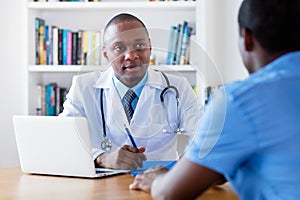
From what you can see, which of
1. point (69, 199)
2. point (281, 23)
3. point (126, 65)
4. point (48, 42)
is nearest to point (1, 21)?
point (48, 42)

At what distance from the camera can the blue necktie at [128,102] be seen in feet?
5.64

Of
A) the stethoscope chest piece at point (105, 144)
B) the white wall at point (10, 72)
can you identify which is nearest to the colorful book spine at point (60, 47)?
the white wall at point (10, 72)

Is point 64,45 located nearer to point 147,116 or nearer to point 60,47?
point 60,47

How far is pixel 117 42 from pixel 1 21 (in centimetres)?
210

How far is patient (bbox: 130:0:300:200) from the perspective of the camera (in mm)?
1062

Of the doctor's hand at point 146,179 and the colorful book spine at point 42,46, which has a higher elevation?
the colorful book spine at point 42,46

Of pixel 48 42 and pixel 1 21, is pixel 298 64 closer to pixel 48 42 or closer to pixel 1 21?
pixel 48 42

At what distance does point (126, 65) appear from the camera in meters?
1.67

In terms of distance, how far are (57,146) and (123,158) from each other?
0.73 feet

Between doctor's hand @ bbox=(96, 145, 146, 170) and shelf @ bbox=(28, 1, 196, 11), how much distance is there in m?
1.77

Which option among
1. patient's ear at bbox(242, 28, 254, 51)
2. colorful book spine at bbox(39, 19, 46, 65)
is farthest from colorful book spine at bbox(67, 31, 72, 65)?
patient's ear at bbox(242, 28, 254, 51)

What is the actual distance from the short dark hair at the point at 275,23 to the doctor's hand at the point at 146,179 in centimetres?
52

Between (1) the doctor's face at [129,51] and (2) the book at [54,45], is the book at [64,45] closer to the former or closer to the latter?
(2) the book at [54,45]

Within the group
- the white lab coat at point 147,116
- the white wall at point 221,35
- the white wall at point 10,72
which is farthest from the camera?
the white wall at point 10,72
